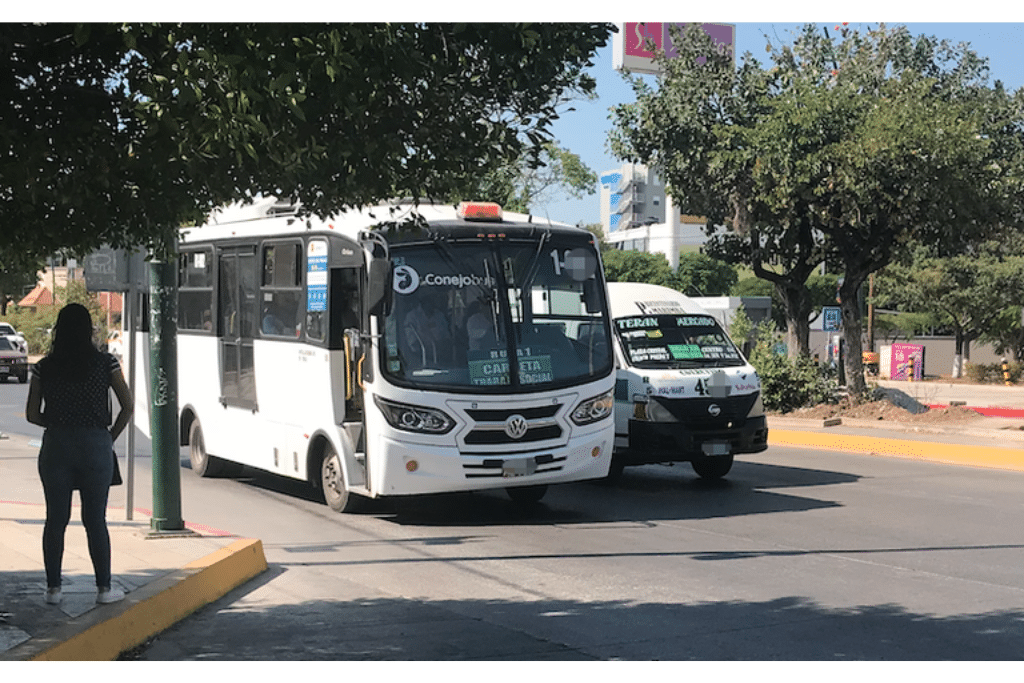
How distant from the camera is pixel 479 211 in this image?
12492 mm

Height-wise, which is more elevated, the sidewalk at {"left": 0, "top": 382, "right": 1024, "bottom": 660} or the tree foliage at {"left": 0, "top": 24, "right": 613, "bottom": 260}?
the tree foliage at {"left": 0, "top": 24, "right": 613, "bottom": 260}

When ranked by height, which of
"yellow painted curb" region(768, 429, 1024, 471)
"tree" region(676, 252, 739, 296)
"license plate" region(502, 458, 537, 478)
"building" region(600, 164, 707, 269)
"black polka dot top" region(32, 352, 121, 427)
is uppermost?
"building" region(600, 164, 707, 269)

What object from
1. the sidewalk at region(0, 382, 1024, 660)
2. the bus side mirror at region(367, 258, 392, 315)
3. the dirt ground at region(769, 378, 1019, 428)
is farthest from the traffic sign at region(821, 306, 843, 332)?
the bus side mirror at region(367, 258, 392, 315)

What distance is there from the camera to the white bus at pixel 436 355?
11.7 m

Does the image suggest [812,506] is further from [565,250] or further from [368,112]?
[368,112]

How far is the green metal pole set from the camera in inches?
403

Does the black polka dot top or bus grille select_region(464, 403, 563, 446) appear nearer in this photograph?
the black polka dot top

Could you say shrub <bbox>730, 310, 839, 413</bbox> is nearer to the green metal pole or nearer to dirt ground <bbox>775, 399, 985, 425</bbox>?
dirt ground <bbox>775, 399, 985, 425</bbox>

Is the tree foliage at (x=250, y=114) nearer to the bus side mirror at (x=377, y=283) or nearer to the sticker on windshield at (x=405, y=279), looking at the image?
the bus side mirror at (x=377, y=283)

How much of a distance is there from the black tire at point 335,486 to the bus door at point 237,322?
1738mm

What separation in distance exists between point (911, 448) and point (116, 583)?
13.6 meters

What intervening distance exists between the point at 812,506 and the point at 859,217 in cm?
1199

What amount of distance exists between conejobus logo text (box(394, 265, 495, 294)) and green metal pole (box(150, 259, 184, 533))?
2.32 m

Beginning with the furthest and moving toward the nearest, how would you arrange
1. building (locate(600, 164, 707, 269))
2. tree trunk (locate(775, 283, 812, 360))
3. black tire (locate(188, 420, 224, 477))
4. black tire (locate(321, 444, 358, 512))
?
building (locate(600, 164, 707, 269)) < tree trunk (locate(775, 283, 812, 360)) < black tire (locate(188, 420, 224, 477)) < black tire (locate(321, 444, 358, 512))
